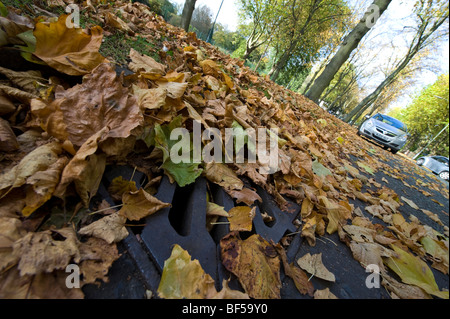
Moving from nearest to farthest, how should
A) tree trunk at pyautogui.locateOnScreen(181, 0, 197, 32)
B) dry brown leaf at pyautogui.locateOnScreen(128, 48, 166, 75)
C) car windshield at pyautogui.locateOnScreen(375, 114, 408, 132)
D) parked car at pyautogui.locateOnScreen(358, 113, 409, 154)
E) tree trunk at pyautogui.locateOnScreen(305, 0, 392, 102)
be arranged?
dry brown leaf at pyautogui.locateOnScreen(128, 48, 166, 75) → tree trunk at pyautogui.locateOnScreen(181, 0, 197, 32) → tree trunk at pyautogui.locateOnScreen(305, 0, 392, 102) → parked car at pyautogui.locateOnScreen(358, 113, 409, 154) → car windshield at pyautogui.locateOnScreen(375, 114, 408, 132)

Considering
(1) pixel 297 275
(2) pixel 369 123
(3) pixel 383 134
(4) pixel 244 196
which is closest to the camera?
(1) pixel 297 275

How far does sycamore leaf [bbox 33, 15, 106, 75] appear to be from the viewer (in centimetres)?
81

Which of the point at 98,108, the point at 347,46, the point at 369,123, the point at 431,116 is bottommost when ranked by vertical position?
the point at 98,108

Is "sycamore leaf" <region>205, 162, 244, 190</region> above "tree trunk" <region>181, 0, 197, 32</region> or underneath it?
Answer: underneath

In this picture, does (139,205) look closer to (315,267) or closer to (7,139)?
(7,139)

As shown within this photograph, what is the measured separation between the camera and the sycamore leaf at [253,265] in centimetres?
66

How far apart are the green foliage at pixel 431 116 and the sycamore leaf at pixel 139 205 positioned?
28824mm

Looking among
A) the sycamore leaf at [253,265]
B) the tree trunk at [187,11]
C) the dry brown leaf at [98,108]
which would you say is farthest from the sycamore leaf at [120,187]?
the tree trunk at [187,11]

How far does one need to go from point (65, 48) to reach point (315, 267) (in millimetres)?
1481

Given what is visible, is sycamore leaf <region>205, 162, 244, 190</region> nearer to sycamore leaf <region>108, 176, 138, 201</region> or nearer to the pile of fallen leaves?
the pile of fallen leaves

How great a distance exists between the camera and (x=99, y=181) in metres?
0.67

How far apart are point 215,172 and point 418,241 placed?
1601 mm

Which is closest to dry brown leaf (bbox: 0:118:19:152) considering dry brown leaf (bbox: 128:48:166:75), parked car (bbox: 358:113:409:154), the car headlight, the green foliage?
dry brown leaf (bbox: 128:48:166:75)

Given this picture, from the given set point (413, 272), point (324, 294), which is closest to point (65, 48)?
point (324, 294)
